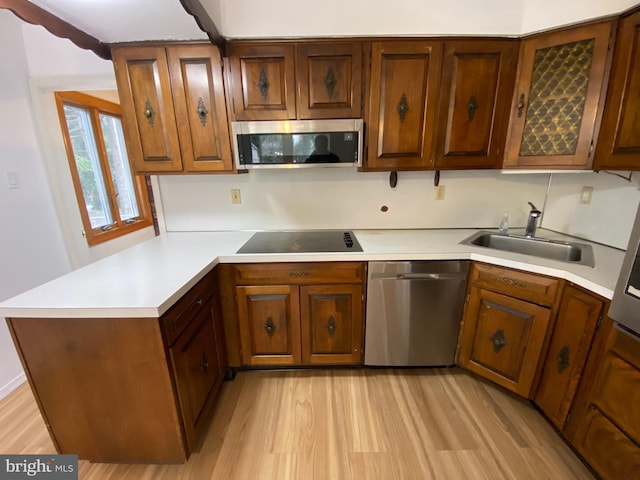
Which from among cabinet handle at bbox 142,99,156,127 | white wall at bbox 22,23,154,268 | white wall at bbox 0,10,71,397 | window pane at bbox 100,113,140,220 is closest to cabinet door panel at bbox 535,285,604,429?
cabinet handle at bbox 142,99,156,127

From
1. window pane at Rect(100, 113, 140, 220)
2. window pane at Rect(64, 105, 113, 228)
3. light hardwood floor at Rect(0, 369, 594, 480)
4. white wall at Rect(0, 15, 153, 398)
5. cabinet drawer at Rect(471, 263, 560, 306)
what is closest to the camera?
light hardwood floor at Rect(0, 369, 594, 480)

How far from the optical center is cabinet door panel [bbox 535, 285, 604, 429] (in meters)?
1.23

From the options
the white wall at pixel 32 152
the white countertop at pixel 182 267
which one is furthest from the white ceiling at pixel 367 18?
the white countertop at pixel 182 267

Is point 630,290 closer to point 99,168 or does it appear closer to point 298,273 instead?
point 298,273

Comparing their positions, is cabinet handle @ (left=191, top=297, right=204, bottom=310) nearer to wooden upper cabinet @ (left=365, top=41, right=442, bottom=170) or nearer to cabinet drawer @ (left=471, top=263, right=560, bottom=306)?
wooden upper cabinet @ (left=365, top=41, right=442, bottom=170)

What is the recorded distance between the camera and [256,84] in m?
1.62

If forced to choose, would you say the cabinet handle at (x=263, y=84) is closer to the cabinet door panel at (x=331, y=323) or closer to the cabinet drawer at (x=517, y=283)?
the cabinet door panel at (x=331, y=323)

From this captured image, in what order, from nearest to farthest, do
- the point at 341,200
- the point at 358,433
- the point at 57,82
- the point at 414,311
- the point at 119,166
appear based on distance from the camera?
the point at 358,433 < the point at 414,311 < the point at 57,82 < the point at 341,200 < the point at 119,166

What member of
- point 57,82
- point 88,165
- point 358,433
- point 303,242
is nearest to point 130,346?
point 303,242

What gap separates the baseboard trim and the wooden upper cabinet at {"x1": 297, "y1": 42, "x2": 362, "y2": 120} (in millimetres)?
2601

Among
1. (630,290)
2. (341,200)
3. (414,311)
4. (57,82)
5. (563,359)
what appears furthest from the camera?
(341,200)

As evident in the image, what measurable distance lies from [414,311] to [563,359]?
0.74 metres

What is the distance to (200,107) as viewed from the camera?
165 centimetres

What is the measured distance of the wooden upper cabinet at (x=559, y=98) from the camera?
4.53 feet
